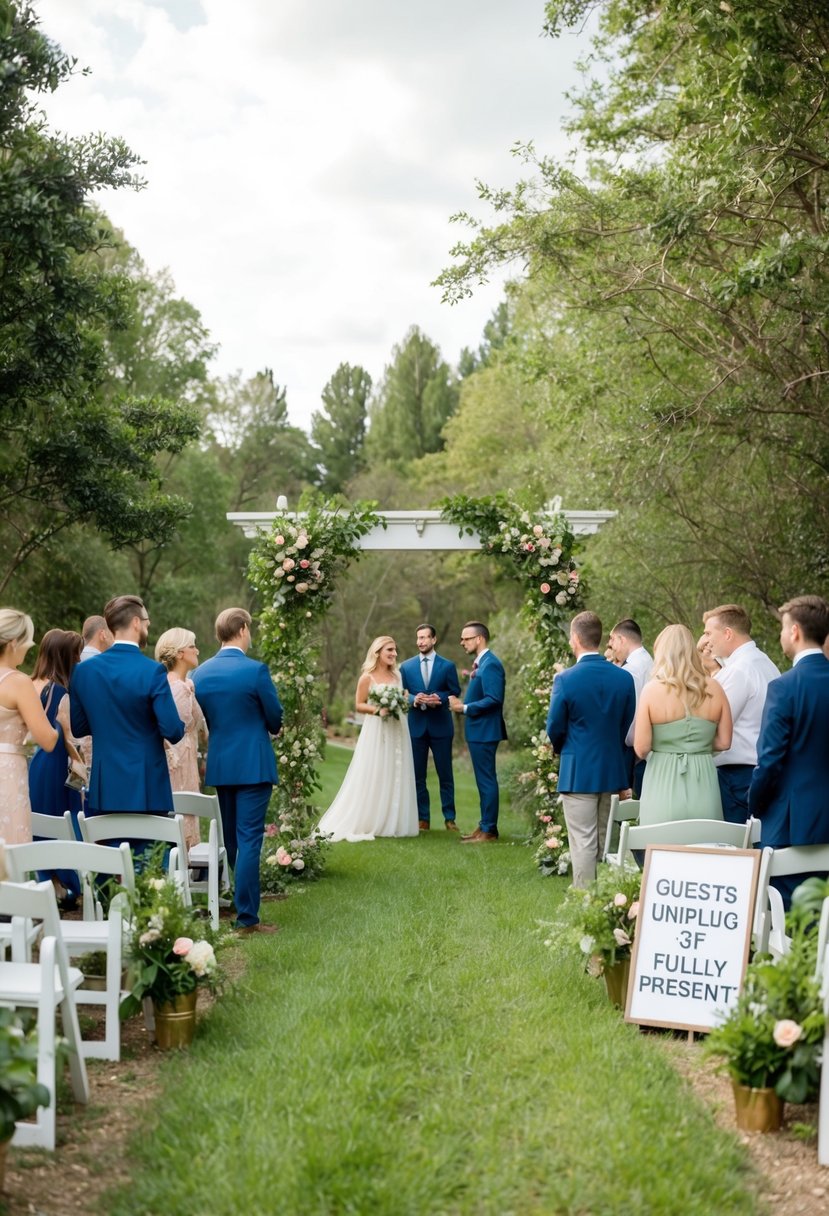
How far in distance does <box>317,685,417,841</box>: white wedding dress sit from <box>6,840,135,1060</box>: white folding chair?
25.2ft

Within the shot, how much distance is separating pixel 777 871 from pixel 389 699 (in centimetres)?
745

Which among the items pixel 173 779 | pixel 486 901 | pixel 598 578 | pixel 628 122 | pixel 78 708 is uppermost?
pixel 628 122

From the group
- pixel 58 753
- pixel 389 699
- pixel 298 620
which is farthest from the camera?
pixel 389 699

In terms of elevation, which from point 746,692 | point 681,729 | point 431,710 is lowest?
point 431,710

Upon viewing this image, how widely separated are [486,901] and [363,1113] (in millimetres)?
4733

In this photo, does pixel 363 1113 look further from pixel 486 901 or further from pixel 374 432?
pixel 374 432

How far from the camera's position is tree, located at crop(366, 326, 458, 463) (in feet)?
162

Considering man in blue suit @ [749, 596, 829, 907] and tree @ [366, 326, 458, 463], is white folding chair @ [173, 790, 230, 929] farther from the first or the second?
tree @ [366, 326, 458, 463]

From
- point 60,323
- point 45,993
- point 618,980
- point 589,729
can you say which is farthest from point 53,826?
point 60,323

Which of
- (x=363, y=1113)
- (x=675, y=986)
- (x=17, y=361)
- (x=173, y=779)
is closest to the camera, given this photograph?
(x=363, y=1113)

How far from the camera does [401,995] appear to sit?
19.5 feet

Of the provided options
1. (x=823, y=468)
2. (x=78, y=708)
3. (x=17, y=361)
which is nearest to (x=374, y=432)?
(x=823, y=468)

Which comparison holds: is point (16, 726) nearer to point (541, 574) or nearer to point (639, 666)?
point (639, 666)

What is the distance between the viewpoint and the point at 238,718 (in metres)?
7.92
